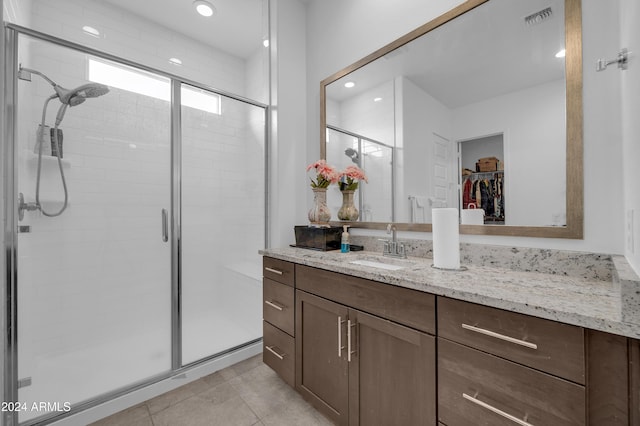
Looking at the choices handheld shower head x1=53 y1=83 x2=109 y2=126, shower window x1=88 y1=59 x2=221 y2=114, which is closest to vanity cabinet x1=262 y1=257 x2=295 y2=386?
shower window x1=88 y1=59 x2=221 y2=114

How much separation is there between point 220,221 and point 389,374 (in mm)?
1679

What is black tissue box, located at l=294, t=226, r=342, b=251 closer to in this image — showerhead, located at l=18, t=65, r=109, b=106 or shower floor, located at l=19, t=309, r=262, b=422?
shower floor, located at l=19, t=309, r=262, b=422

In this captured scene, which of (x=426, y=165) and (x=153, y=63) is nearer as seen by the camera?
(x=426, y=165)

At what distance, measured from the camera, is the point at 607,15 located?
1.03 m

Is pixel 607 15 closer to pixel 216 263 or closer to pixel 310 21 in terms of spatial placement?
pixel 310 21

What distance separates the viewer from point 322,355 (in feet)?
4.49

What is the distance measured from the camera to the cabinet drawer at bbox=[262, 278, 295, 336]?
158cm

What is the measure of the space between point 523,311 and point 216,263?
2.05 m

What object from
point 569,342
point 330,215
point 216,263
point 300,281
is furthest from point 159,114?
point 569,342

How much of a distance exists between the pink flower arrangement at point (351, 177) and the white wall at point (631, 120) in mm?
1233

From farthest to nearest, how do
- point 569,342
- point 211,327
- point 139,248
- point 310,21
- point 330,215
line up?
point 310,21 < point 211,327 < point 330,215 < point 139,248 < point 569,342

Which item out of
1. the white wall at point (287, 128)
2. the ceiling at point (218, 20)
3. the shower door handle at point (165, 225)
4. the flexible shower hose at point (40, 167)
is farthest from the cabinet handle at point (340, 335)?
the ceiling at point (218, 20)

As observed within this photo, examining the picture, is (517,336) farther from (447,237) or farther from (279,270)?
(279,270)

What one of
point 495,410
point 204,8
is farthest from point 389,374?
point 204,8
